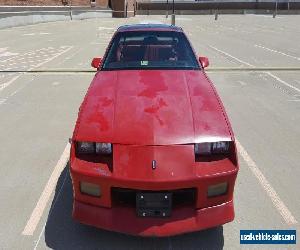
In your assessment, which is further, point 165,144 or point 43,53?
point 43,53

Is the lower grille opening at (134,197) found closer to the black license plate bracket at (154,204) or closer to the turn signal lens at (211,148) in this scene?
the black license plate bracket at (154,204)

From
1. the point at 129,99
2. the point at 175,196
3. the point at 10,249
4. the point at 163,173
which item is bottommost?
the point at 10,249

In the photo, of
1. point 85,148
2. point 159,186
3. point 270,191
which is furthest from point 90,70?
point 159,186

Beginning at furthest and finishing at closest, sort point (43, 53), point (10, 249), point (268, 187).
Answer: point (43, 53) < point (268, 187) < point (10, 249)

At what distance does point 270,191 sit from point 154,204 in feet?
6.64

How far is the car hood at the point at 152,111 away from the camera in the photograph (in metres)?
3.24

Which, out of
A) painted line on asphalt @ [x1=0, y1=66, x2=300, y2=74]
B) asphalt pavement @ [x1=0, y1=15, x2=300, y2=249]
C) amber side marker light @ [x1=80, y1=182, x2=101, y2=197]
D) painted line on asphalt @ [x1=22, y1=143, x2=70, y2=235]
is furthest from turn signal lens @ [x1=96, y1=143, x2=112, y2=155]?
painted line on asphalt @ [x1=0, y1=66, x2=300, y2=74]

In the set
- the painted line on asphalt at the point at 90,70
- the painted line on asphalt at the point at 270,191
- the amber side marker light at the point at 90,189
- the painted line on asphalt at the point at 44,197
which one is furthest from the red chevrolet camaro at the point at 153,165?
the painted line on asphalt at the point at 90,70

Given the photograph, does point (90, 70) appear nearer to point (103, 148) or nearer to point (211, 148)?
point (103, 148)

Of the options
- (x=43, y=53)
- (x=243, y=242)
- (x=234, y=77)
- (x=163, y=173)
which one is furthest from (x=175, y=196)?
(x=43, y=53)

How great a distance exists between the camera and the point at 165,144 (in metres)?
3.13

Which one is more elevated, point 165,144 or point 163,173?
point 165,144

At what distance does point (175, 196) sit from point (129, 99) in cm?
120

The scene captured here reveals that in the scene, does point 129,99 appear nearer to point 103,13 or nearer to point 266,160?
point 266,160
